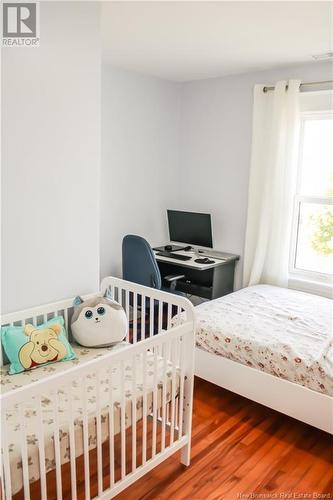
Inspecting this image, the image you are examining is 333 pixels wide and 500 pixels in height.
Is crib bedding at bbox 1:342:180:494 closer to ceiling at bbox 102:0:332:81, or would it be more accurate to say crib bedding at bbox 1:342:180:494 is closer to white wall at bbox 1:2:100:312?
white wall at bbox 1:2:100:312

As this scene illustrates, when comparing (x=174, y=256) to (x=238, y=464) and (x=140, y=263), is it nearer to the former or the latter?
(x=140, y=263)

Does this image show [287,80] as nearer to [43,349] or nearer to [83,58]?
[83,58]

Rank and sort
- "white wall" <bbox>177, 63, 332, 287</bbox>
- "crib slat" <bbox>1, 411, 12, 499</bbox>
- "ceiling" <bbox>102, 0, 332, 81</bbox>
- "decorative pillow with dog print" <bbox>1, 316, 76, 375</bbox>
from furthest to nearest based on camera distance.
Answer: "white wall" <bbox>177, 63, 332, 287</bbox> < "ceiling" <bbox>102, 0, 332, 81</bbox> < "decorative pillow with dog print" <bbox>1, 316, 76, 375</bbox> < "crib slat" <bbox>1, 411, 12, 499</bbox>

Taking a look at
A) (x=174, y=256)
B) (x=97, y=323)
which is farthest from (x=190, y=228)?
(x=97, y=323)

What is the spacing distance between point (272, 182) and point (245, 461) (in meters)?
2.32

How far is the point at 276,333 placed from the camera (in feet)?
9.07

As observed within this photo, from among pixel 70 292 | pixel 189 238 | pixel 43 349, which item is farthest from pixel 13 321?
pixel 189 238

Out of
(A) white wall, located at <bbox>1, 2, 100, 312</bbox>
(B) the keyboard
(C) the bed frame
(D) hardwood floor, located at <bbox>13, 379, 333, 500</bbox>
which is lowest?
(D) hardwood floor, located at <bbox>13, 379, 333, 500</bbox>

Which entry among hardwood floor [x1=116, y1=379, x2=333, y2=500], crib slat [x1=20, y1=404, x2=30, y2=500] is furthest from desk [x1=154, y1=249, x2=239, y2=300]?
crib slat [x1=20, y1=404, x2=30, y2=500]

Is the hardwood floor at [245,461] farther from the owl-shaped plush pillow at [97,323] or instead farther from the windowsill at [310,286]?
the windowsill at [310,286]

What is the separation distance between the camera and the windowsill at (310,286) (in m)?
3.66

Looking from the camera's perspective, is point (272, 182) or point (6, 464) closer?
point (6, 464)

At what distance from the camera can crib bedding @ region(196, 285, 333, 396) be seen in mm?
2445

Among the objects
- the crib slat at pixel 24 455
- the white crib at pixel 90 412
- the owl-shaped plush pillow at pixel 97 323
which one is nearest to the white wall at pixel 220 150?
the white crib at pixel 90 412
